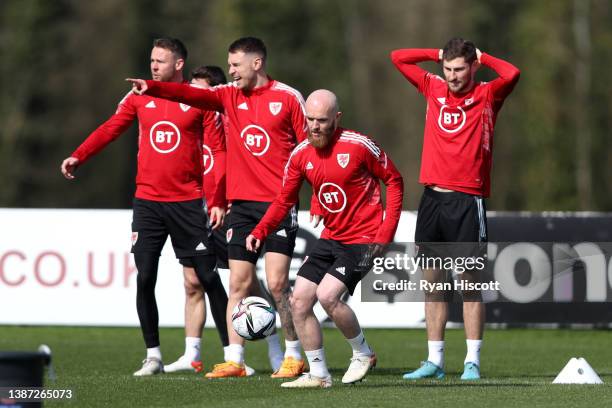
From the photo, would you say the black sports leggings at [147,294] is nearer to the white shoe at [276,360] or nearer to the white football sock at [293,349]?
the white shoe at [276,360]

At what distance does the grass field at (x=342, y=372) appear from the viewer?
8.68 metres

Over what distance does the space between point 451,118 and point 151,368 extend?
3.10 metres

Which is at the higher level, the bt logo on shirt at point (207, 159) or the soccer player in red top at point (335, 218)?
the bt logo on shirt at point (207, 159)

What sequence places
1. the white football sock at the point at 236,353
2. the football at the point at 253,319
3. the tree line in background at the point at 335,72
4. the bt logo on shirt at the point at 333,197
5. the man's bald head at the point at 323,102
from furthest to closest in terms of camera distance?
the tree line in background at the point at 335,72 < the white football sock at the point at 236,353 < the football at the point at 253,319 < the bt logo on shirt at the point at 333,197 < the man's bald head at the point at 323,102

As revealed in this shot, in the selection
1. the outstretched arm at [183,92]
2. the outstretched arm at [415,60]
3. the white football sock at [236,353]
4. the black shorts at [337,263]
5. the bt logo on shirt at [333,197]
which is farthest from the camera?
the outstretched arm at [415,60]

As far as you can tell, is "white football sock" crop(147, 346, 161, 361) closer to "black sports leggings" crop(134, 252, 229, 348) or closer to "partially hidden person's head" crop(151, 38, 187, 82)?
"black sports leggings" crop(134, 252, 229, 348)

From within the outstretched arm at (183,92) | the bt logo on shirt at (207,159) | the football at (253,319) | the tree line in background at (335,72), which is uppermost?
the tree line in background at (335,72)

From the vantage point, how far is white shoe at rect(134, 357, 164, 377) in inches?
422

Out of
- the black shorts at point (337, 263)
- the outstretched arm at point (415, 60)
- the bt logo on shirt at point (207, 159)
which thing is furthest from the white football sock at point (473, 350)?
the bt logo on shirt at point (207, 159)

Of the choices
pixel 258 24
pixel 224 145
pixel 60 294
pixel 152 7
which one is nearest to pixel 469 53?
pixel 224 145

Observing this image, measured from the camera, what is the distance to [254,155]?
34.3ft

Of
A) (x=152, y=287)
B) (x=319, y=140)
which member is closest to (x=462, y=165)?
(x=319, y=140)

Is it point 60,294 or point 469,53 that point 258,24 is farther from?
point 469,53

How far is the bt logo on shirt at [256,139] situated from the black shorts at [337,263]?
122cm
